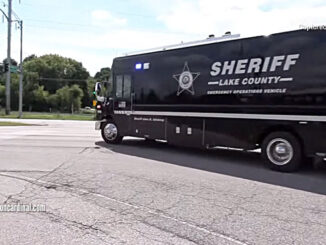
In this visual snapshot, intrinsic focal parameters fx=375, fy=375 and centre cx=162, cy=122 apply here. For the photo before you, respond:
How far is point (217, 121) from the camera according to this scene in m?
9.72

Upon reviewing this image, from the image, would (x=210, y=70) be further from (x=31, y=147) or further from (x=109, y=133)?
(x=31, y=147)

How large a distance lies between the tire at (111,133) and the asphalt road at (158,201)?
3064mm

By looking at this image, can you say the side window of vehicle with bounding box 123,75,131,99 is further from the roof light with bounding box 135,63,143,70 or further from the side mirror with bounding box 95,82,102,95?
the side mirror with bounding box 95,82,102,95

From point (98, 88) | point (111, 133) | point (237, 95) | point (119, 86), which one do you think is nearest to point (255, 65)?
point (237, 95)

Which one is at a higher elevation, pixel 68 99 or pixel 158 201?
pixel 68 99

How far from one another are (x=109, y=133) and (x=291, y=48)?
7.19 metres

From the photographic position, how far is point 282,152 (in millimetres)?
8516

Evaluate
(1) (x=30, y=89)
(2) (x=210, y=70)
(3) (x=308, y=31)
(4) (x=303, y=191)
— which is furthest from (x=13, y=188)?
(1) (x=30, y=89)

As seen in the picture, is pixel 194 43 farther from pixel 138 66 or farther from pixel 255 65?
pixel 138 66

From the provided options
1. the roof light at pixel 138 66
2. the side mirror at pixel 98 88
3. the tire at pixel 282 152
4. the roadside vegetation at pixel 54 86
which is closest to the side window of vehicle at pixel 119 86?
the roof light at pixel 138 66

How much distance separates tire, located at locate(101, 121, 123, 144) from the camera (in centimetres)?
1311

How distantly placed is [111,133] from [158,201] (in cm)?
771

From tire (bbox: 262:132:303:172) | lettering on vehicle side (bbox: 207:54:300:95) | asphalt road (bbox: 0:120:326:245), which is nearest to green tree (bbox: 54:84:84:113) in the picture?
lettering on vehicle side (bbox: 207:54:300:95)

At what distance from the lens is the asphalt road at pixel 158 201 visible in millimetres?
4348
